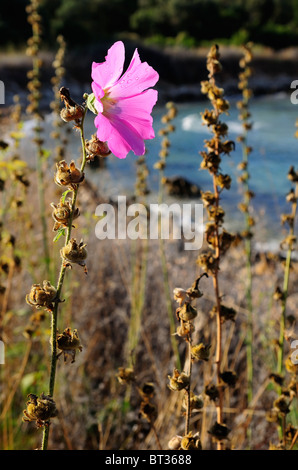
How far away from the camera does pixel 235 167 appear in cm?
266

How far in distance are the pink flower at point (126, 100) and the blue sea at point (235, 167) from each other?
1.74 metres

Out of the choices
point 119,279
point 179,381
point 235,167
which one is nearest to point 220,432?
point 179,381

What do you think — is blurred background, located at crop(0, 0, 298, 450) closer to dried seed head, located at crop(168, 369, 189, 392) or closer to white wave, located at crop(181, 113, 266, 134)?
white wave, located at crop(181, 113, 266, 134)

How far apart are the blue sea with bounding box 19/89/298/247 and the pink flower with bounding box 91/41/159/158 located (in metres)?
1.74

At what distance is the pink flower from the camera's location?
52 centimetres

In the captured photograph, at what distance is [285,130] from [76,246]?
20.9 ft

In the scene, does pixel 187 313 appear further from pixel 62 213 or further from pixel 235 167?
pixel 235 167

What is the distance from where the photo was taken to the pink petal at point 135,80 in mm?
532

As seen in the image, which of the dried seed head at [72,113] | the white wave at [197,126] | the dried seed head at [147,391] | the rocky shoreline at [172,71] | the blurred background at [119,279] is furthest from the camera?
the rocky shoreline at [172,71]

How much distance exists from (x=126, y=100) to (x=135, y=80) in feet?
0.08

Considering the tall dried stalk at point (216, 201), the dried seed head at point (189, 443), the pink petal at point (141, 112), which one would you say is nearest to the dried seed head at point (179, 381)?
the dried seed head at point (189, 443)

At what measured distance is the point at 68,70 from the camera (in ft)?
35.1

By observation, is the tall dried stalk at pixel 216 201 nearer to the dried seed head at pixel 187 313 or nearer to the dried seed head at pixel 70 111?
the dried seed head at pixel 187 313

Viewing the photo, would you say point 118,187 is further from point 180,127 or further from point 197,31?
point 197,31
